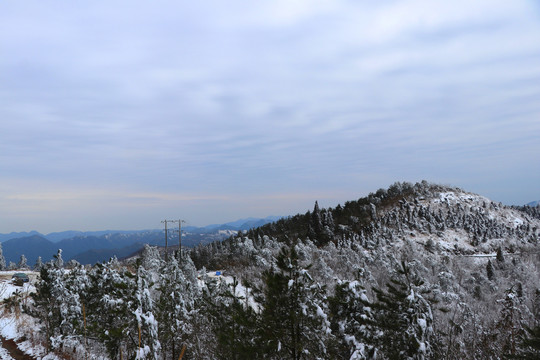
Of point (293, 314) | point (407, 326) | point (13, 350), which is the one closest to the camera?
point (407, 326)

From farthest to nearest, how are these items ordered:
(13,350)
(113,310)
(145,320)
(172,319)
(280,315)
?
1. (13,350)
2. (172,319)
3. (113,310)
4. (145,320)
5. (280,315)

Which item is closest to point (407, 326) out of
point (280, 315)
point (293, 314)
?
point (293, 314)

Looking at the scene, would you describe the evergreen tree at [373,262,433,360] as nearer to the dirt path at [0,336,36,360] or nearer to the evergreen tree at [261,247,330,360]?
the evergreen tree at [261,247,330,360]

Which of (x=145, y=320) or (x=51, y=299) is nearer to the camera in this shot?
(x=145, y=320)

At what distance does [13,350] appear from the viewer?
107 ft

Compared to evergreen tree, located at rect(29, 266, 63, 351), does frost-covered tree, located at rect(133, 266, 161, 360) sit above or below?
above

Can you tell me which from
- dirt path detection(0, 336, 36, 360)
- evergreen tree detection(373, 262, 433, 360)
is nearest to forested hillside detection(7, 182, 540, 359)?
evergreen tree detection(373, 262, 433, 360)

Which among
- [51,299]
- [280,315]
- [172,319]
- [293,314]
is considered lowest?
[51,299]

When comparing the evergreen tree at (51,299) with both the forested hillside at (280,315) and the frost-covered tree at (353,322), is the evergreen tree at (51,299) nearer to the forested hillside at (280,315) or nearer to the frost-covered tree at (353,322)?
the forested hillside at (280,315)

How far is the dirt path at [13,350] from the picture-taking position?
3091 cm

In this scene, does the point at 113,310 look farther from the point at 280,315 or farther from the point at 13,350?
the point at 13,350

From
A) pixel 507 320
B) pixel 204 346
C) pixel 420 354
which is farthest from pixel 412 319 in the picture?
pixel 507 320

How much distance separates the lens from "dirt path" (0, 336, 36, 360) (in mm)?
30906

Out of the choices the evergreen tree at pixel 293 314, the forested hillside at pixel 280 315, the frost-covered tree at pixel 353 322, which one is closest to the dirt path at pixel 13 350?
the forested hillside at pixel 280 315
